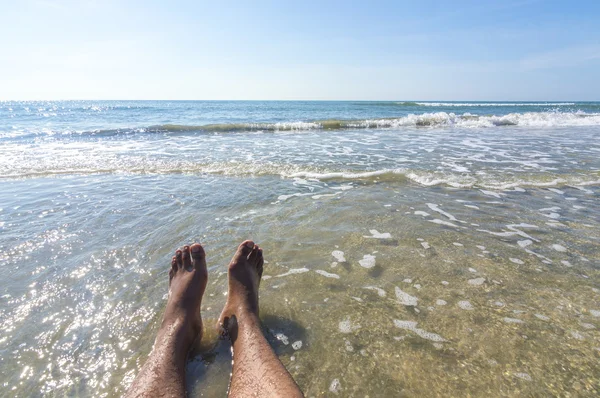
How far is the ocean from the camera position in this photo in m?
1.79

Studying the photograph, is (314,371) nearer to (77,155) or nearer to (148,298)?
(148,298)

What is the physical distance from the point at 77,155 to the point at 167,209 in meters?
6.39

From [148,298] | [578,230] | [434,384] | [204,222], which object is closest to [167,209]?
[204,222]

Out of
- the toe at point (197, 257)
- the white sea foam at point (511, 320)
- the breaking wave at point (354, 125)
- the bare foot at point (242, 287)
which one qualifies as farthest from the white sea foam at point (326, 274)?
the breaking wave at point (354, 125)

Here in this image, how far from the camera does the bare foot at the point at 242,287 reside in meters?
2.14

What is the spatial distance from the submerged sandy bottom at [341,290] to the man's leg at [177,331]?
120 millimetres

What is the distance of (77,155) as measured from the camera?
8836 mm

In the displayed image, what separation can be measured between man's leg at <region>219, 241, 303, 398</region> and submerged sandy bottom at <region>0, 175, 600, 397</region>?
12 cm

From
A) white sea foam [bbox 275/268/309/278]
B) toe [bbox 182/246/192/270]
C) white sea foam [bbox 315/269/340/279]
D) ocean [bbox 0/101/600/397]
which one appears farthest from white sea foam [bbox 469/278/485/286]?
toe [bbox 182/246/192/270]

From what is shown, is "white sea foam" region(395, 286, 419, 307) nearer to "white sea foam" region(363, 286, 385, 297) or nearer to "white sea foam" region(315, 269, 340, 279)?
"white sea foam" region(363, 286, 385, 297)

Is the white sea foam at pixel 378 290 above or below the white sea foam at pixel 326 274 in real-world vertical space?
below

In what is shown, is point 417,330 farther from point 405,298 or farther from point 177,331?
point 177,331

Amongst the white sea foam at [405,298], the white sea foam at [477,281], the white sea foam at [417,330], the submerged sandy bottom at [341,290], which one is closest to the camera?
the submerged sandy bottom at [341,290]

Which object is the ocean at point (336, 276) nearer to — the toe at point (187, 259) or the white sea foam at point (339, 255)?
the white sea foam at point (339, 255)
